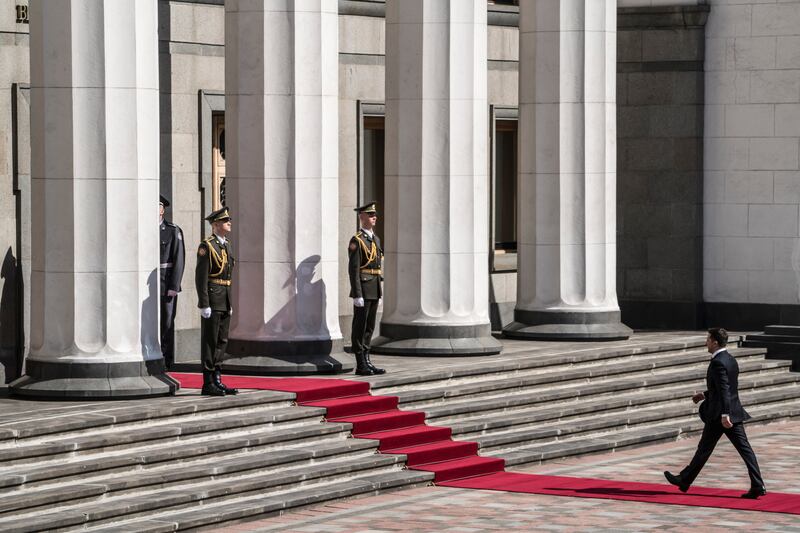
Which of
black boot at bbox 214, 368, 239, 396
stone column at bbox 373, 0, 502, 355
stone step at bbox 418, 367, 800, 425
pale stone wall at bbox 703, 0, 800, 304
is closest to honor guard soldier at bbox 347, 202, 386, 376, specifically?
stone step at bbox 418, 367, 800, 425

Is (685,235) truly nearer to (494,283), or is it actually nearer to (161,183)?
(494,283)

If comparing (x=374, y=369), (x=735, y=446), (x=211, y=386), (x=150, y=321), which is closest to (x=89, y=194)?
(x=150, y=321)

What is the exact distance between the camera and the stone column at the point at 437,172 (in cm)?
2428

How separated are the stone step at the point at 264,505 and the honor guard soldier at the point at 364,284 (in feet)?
10.0

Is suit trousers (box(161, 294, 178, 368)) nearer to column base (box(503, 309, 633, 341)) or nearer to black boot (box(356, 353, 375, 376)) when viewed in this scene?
black boot (box(356, 353, 375, 376))

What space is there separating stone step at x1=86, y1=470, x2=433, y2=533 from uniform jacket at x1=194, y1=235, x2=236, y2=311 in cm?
271

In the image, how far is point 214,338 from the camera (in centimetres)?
1994

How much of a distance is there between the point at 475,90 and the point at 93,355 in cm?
727

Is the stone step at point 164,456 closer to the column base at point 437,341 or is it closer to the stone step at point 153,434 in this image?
the stone step at point 153,434

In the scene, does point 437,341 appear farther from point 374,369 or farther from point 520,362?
point 374,369

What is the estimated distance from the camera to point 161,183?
2438 centimetres

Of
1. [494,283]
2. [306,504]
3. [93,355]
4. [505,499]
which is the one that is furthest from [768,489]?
[494,283]

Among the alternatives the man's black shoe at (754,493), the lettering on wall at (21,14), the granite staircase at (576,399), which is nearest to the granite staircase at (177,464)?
the granite staircase at (576,399)

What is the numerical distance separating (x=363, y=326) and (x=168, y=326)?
2.50m
